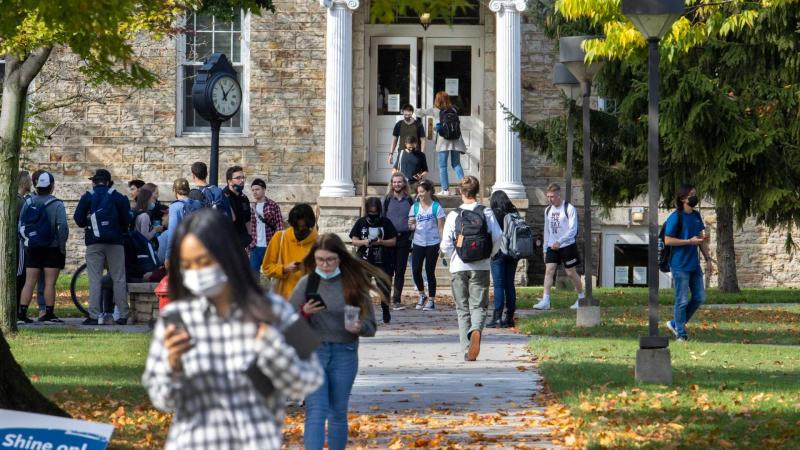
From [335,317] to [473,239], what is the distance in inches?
242

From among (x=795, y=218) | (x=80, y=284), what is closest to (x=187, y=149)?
(x=80, y=284)

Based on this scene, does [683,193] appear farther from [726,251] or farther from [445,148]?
[445,148]

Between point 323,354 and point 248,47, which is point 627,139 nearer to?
point 248,47

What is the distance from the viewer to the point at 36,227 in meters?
17.7

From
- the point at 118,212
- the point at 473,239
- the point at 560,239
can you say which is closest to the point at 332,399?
the point at 473,239

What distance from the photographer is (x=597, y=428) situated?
31.4ft

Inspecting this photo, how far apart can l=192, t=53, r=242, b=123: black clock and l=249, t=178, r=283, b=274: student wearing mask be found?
5.73ft

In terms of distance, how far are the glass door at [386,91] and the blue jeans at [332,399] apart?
19.9m

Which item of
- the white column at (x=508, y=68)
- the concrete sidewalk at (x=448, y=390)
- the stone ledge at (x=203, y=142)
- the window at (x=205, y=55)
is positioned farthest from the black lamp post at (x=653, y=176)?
the window at (x=205, y=55)

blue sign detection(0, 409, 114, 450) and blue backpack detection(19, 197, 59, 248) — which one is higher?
blue backpack detection(19, 197, 59, 248)

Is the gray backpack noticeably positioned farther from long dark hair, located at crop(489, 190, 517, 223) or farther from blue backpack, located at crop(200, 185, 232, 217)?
blue backpack, located at crop(200, 185, 232, 217)

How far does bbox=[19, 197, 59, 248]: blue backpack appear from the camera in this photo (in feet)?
58.0

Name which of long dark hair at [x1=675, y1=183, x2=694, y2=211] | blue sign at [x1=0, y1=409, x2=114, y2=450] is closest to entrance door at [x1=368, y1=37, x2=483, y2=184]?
long dark hair at [x1=675, y1=183, x2=694, y2=211]

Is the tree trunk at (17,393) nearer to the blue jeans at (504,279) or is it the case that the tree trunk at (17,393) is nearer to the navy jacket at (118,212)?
the navy jacket at (118,212)
